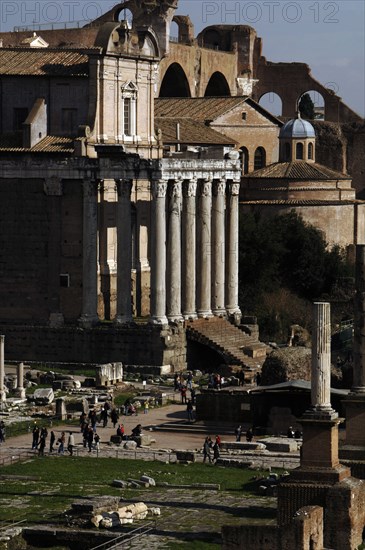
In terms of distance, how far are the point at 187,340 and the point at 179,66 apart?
34.1 meters

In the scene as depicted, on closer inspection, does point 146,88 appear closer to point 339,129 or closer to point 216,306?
point 216,306

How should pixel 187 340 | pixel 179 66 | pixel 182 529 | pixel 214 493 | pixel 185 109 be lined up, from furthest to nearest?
1. pixel 179 66
2. pixel 185 109
3. pixel 187 340
4. pixel 214 493
5. pixel 182 529

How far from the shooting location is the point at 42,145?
78.6m

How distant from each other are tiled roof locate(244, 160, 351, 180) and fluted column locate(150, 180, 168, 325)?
70.2 ft

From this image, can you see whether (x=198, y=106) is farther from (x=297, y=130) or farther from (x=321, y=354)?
(x=321, y=354)

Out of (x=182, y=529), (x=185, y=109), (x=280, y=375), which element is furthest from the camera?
(x=185, y=109)

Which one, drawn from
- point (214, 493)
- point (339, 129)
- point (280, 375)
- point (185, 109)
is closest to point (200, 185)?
point (280, 375)

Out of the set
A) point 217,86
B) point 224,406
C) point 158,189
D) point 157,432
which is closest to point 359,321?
point 157,432

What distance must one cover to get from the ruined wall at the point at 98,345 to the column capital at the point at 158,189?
445cm

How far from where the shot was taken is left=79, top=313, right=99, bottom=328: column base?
77.6 metres

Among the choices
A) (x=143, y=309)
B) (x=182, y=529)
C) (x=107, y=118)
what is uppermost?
(x=107, y=118)

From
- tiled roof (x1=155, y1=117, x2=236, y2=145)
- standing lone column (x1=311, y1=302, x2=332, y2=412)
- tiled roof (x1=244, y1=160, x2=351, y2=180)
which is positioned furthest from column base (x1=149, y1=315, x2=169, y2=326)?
standing lone column (x1=311, y1=302, x2=332, y2=412)

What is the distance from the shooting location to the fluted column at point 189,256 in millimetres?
79250

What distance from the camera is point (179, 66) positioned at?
11025cm
